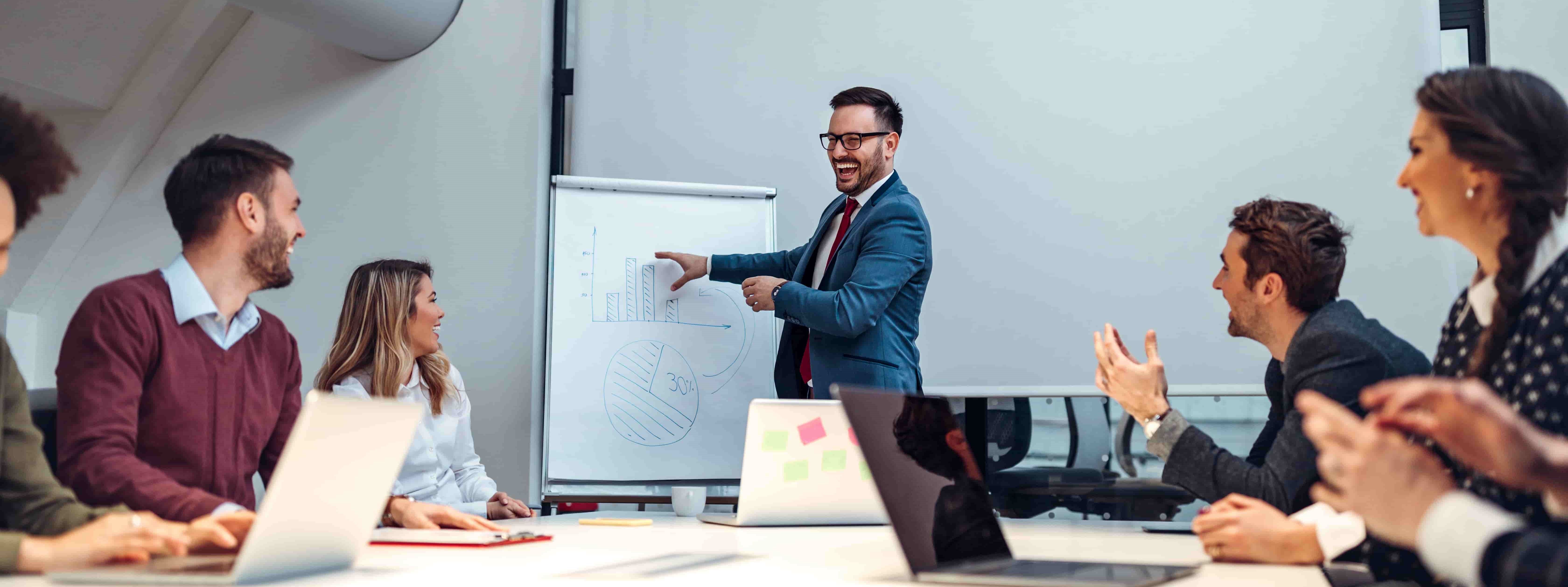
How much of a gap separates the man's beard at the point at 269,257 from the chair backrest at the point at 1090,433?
1.98m

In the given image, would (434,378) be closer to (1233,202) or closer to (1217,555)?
(1217,555)

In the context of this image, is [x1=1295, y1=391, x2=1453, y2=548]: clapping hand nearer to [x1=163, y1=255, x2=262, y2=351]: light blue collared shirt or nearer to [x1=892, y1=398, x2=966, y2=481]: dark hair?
[x1=892, y1=398, x2=966, y2=481]: dark hair

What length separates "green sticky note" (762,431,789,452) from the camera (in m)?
1.83

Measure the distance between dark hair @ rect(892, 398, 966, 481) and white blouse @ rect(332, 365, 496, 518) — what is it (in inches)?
55.8

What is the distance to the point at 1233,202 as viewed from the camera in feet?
11.3

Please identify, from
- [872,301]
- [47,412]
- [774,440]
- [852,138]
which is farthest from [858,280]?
[47,412]

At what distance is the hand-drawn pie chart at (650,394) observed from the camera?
340 cm

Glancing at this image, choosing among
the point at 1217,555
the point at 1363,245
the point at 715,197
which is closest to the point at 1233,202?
the point at 1363,245

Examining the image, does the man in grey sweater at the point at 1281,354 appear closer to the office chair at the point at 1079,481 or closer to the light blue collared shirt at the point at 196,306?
the office chair at the point at 1079,481

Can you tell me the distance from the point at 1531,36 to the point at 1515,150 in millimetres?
Answer: 2622

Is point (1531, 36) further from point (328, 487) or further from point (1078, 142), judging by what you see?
point (328, 487)

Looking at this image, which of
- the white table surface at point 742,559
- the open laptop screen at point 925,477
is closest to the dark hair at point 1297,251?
the white table surface at point 742,559

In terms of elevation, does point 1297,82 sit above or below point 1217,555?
above

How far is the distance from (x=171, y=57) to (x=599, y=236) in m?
1.94
